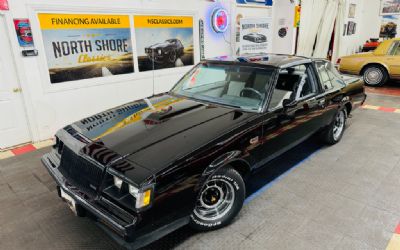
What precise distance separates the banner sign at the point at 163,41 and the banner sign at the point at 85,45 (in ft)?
1.01

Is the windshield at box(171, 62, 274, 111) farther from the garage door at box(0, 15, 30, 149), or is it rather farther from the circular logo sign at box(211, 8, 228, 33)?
the circular logo sign at box(211, 8, 228, 33)

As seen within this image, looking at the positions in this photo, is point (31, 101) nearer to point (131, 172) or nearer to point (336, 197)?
point (131, 172)

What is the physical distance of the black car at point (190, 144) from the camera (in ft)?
6.64

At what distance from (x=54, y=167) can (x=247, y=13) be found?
24.5 ft

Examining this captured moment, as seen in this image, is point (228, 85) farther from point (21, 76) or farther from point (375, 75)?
point (375, 75)

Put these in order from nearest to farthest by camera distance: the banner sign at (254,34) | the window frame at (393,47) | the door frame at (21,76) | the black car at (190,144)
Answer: the black car at (190,144), the door frame at (21,76), the banner sign at (254,34), the window frame at (393,47)

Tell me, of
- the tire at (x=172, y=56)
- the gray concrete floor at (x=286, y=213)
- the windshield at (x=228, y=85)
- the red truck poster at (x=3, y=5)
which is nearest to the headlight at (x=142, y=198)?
the gray concrete floor at (x=286, y=213)

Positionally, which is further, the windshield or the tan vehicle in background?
the tan vehicle in background

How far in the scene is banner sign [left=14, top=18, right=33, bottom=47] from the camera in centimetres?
434

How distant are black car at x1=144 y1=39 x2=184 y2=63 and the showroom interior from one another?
0.12 feet

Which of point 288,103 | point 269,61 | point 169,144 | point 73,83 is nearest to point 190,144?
Answer: point 169,144

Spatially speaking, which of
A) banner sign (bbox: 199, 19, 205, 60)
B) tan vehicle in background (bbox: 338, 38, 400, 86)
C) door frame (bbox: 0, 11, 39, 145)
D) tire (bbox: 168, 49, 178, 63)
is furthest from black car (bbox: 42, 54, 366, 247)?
tan vehicle in background (bbox: 338, 38, 400, 86)

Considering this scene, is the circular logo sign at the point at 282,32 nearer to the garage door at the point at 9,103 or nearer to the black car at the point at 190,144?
the black car at the point at 190,144

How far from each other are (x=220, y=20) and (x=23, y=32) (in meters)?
4.72
